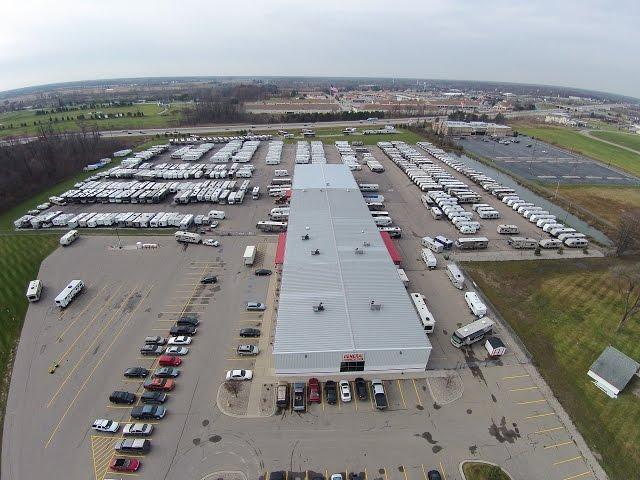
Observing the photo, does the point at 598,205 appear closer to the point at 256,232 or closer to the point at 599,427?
the point at 599,427

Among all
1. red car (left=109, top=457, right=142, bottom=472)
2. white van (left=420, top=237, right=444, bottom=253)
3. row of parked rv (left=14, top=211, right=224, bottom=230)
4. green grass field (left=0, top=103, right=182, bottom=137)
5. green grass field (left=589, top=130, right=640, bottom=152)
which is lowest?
red car (left=109, top=457, right=142, bottom=472)

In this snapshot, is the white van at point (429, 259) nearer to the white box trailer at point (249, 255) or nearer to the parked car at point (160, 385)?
the white box trailer at point (249, 255)

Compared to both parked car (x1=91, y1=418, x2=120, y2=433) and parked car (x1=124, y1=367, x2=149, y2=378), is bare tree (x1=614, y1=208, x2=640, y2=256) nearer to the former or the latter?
parked car (x1=124, y1=367, x2=149, y2=378)

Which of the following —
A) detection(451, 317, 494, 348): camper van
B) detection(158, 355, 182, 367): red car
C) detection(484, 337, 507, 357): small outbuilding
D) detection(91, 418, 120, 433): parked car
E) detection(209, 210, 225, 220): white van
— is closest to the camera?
detection(91, 418, 120, 433): parked car

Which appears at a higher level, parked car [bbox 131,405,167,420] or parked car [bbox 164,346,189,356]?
parked car [bbox 164,346,189,356]

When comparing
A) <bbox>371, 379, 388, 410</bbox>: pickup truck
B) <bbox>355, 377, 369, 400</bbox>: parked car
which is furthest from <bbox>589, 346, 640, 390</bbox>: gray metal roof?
<bbox>355, 377, 369, 400</bbox>: parked car

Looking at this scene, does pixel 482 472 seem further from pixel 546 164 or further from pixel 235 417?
pixel 546 164

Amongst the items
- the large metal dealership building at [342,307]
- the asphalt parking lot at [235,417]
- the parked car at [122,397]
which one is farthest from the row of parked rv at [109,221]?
the parked car at [122,397]
